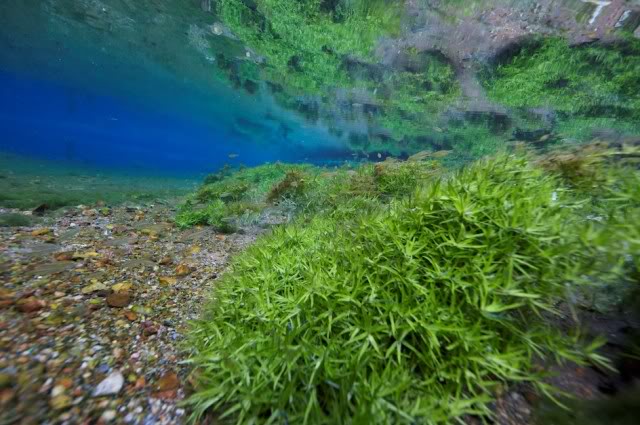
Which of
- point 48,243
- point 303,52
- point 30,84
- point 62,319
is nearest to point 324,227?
point 62,319

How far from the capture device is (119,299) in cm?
306

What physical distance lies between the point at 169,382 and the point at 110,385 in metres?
0.43

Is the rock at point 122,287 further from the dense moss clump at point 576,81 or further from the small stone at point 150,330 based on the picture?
the dense moss clump at point 576,81

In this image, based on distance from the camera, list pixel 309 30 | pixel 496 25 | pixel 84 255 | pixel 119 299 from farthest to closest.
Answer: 1. pixel 309 30
2. pixel 496 25
3. pixel 84 255
4. pixel 119 299

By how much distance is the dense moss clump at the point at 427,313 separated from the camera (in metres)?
1.62

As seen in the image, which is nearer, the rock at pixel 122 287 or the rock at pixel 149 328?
the rock at pixel 149 328

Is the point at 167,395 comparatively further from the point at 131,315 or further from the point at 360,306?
the point at 360,306

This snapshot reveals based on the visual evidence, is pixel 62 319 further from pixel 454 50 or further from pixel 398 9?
pixel 454 50

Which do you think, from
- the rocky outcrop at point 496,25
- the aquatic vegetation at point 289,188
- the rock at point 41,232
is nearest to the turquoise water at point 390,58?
the rocky outcrop at point 496,25

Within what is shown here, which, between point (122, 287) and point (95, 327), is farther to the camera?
point (122, 287)

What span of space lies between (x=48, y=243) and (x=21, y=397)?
3.70 metres

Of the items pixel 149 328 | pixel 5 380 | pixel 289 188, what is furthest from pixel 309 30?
pixel 5 380

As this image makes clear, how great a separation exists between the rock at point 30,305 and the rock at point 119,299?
1.83ft

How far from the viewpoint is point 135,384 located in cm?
208
